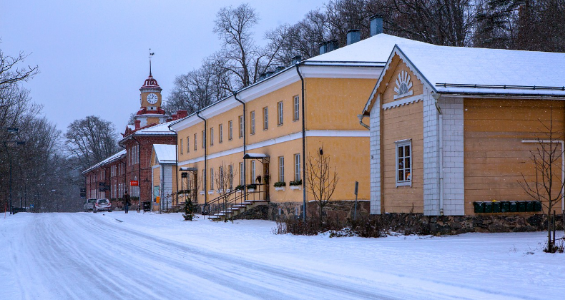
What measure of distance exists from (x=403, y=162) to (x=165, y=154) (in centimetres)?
3462

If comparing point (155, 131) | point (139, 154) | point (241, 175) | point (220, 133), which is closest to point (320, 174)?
point (241, 175)

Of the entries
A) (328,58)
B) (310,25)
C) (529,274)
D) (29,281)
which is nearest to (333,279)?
(529,274)

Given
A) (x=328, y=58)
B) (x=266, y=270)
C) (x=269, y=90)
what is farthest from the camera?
(x=269, y=90)

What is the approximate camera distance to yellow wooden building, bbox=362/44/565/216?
65.9ft

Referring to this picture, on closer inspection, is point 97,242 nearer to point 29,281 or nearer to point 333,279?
point 29,281

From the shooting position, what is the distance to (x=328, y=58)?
1117 inches

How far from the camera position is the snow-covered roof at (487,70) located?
20.1 m

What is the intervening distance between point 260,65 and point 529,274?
46.1 metres

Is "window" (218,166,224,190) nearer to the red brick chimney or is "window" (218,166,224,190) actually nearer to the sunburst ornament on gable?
the sunburst ornament on gable

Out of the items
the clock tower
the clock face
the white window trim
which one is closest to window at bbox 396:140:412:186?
the white window trim

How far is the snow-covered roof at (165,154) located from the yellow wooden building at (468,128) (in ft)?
109

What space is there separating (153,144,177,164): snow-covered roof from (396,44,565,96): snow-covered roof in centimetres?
3349

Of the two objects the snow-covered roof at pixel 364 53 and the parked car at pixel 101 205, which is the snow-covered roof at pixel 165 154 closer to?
the parked car at pixel 101 205

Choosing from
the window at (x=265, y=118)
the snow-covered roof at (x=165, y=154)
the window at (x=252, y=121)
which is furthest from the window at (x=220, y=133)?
the snow-covered roof at (x=165, y=154)
